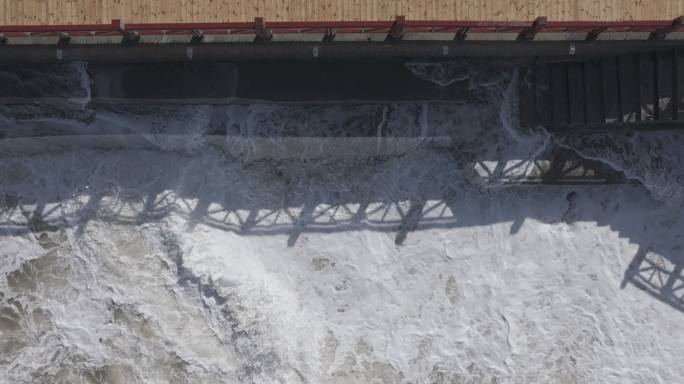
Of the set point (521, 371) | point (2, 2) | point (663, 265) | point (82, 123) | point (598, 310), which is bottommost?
point (521, 371)

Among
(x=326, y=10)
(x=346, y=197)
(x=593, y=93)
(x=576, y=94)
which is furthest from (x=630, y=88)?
(x=326, y=10)

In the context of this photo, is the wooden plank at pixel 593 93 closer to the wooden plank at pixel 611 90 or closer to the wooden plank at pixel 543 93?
the wooden plank at pixel 611 90

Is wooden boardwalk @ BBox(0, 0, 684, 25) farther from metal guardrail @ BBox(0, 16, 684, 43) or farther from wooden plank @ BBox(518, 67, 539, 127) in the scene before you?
wooden plank @ BBox(518, 67, 539, 127)

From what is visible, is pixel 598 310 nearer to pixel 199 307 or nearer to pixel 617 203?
pixel 617 203

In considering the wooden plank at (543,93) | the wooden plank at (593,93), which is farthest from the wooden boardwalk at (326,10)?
the wooden plank at (543,93)

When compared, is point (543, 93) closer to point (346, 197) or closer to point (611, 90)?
point (611, 90)

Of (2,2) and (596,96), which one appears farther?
(596,96)

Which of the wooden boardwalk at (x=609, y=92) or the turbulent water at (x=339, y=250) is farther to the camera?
the turbulent water at (x=339, y=250)

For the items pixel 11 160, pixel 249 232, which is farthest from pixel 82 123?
pixel 249 232
